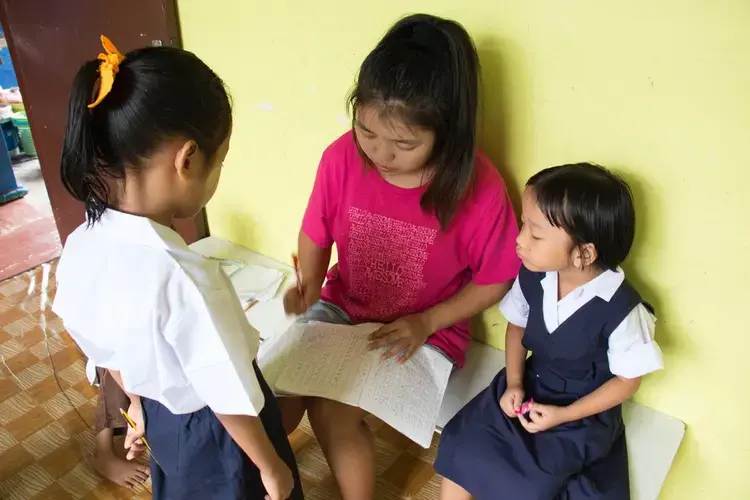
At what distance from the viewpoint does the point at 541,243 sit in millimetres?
914

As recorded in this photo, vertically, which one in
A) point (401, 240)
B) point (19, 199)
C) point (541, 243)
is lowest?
point (19, 199)

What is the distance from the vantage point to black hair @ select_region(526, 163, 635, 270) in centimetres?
88

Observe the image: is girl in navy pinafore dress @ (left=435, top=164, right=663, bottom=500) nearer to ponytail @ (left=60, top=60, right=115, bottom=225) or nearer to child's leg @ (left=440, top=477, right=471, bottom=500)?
child's leg @ (left=440, top=477, right=471, bottom=500)

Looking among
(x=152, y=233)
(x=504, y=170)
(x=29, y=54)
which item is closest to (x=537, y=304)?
(x=504, y=170)

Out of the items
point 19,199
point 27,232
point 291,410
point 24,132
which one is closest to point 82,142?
point 291,410

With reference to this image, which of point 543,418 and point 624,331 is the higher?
point 624,331

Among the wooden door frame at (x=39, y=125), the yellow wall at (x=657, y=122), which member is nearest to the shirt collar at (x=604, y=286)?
the yellow wall at (x=657, y=122)

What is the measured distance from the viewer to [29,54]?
1694 millimetres

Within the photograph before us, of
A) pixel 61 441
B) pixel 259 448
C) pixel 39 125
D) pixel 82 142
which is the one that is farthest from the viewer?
pixel 39 125

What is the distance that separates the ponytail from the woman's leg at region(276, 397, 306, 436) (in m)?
0.60

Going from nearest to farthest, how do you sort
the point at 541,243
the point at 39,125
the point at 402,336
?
the point at 541,243 < the point at 402,336 < the point at 39,125

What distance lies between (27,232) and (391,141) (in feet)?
6.83

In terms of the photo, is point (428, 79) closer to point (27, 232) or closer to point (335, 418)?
point (335, 418)

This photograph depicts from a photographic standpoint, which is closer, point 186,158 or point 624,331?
point 186,158
